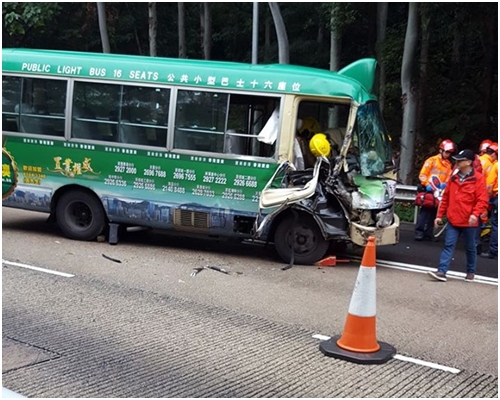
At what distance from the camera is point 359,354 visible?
548cm

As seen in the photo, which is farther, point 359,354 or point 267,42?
point 267,42

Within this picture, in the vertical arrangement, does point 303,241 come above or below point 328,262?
above

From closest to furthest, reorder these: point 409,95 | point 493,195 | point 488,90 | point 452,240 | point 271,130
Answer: point 452,240, point 271,130, point 493,195, point 409,95, point 488,90

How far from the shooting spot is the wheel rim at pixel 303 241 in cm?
913

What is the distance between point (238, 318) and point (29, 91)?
18.5ft

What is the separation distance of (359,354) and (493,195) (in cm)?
598

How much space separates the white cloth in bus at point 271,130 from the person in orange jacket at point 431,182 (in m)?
3.67

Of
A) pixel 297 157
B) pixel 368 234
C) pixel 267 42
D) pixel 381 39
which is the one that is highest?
pixel 267 42

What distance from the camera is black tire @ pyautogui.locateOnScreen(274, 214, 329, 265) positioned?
912 centimetres

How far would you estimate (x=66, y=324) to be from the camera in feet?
20.1

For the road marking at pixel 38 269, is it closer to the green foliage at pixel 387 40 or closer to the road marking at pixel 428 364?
the road marking at pixel 428 364

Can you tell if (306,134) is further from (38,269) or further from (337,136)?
(38,269)

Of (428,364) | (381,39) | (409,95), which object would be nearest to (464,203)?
(428,364)

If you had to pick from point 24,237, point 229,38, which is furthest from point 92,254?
point 229,38
